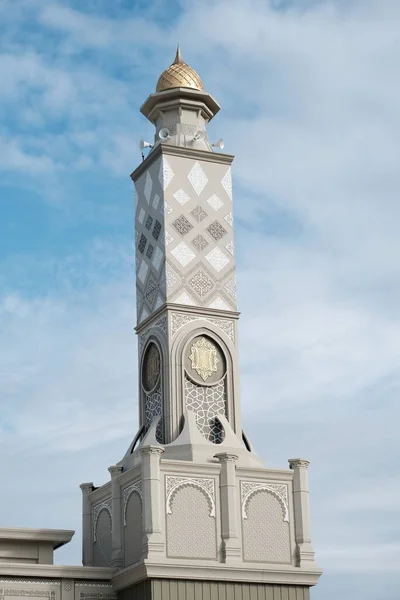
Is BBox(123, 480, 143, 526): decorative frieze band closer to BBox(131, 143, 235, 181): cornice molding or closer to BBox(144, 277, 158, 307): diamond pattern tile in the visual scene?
BBox(144, 277, 158, 307): diamond pattern tile

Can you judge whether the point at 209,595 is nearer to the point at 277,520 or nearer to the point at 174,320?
the point at 277,520

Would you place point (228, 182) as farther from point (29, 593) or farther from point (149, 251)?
point (29, 593)

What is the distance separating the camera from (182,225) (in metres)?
24.8

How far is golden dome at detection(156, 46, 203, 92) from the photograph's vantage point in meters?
26.3

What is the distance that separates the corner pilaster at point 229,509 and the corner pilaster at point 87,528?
3.54m

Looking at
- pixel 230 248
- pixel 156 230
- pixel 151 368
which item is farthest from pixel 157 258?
pixel 151 368

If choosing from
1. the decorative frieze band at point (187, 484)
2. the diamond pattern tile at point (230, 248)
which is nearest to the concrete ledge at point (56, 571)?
the decorative frieze band at point (187, 484)

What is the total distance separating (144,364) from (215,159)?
183 inches

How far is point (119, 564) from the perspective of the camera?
2248 centimetres

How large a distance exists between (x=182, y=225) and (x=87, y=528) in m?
6.47

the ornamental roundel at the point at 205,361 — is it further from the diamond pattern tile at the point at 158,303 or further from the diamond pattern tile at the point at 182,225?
the diamond pattern tile at the point at 182,225

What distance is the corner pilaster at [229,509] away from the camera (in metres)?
21.8

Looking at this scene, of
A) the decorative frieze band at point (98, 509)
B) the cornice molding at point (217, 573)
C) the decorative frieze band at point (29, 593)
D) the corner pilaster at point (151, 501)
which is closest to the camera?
the cornice molding at point (217, 573)

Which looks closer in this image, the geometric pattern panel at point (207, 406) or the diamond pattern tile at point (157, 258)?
the geometric pattern panel at point (207, 406)
